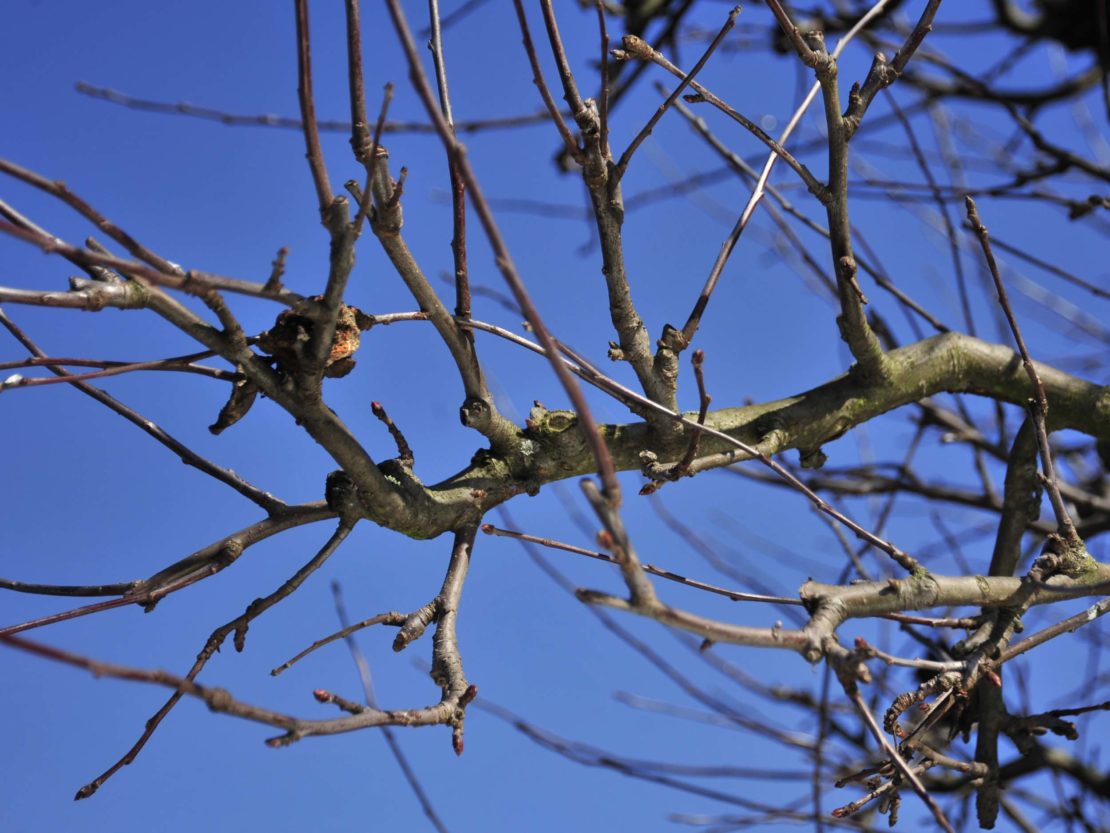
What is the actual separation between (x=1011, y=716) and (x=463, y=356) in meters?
1.07

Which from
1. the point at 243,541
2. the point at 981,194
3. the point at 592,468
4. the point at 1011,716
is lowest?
the point at 1011,716

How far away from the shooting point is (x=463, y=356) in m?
1.33

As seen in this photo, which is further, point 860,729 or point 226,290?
point 860,729

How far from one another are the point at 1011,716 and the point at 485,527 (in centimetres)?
93

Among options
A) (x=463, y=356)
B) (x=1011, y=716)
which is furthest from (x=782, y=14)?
(x=1011, y=716)

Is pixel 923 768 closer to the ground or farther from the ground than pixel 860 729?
closer to the ground

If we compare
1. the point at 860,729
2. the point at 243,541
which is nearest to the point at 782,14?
the point at 243,541

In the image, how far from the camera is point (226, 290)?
3.26 feet

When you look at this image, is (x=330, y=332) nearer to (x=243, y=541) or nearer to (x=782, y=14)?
(x=243, y=541)

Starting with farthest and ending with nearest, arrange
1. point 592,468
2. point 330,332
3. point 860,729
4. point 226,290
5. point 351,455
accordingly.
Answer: point 860,729 → point 592,468 → point 351,455 → point 330,332 → point 226,290

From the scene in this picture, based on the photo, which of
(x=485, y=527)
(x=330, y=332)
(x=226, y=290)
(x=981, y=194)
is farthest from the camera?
(x=981, y=194)

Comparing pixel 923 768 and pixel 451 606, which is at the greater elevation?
pixel 451 606

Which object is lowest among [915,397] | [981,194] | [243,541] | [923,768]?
[923,768]

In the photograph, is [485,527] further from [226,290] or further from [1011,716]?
[1011,716]
